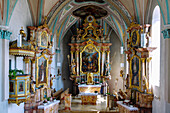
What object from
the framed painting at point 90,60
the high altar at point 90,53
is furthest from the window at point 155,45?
the framed painting at point 90,60

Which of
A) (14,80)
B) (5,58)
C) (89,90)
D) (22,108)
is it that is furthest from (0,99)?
(89,90)

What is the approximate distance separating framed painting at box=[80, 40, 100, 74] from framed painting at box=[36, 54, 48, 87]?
6.92 meters

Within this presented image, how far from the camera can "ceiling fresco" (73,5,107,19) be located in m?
17.5

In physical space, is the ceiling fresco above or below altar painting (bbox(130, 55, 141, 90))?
above

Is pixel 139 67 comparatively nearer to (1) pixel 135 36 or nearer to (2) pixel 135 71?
(2) pixel 135 71

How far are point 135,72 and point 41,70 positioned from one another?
628 centimetres

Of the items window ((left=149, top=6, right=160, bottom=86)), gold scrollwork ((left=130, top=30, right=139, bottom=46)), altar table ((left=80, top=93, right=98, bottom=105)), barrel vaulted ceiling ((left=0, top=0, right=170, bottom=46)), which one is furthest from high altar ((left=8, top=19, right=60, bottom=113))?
window ((left=149, top=6, right=160, bottom=86))

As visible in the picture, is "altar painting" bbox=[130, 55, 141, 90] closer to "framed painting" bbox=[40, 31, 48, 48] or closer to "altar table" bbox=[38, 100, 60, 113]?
"altar table" bbox=[38, 100, 60, 113]

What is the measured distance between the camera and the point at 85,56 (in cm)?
1895

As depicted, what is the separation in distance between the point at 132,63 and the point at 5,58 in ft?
25.0

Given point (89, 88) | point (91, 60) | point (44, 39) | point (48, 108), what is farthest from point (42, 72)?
point (91, 60)

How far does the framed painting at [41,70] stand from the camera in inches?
444

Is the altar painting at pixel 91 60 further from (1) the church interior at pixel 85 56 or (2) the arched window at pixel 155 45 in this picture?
(2) the arched window at pixel 155 45

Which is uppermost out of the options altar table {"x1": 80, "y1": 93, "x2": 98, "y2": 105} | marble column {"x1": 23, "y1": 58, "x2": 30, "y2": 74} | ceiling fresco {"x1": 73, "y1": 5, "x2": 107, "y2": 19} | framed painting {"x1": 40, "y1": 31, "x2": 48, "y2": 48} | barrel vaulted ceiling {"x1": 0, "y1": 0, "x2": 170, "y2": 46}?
ceiling fresco {"x1": 73, "y1": 5, "x2": 107, "y2": 19}
